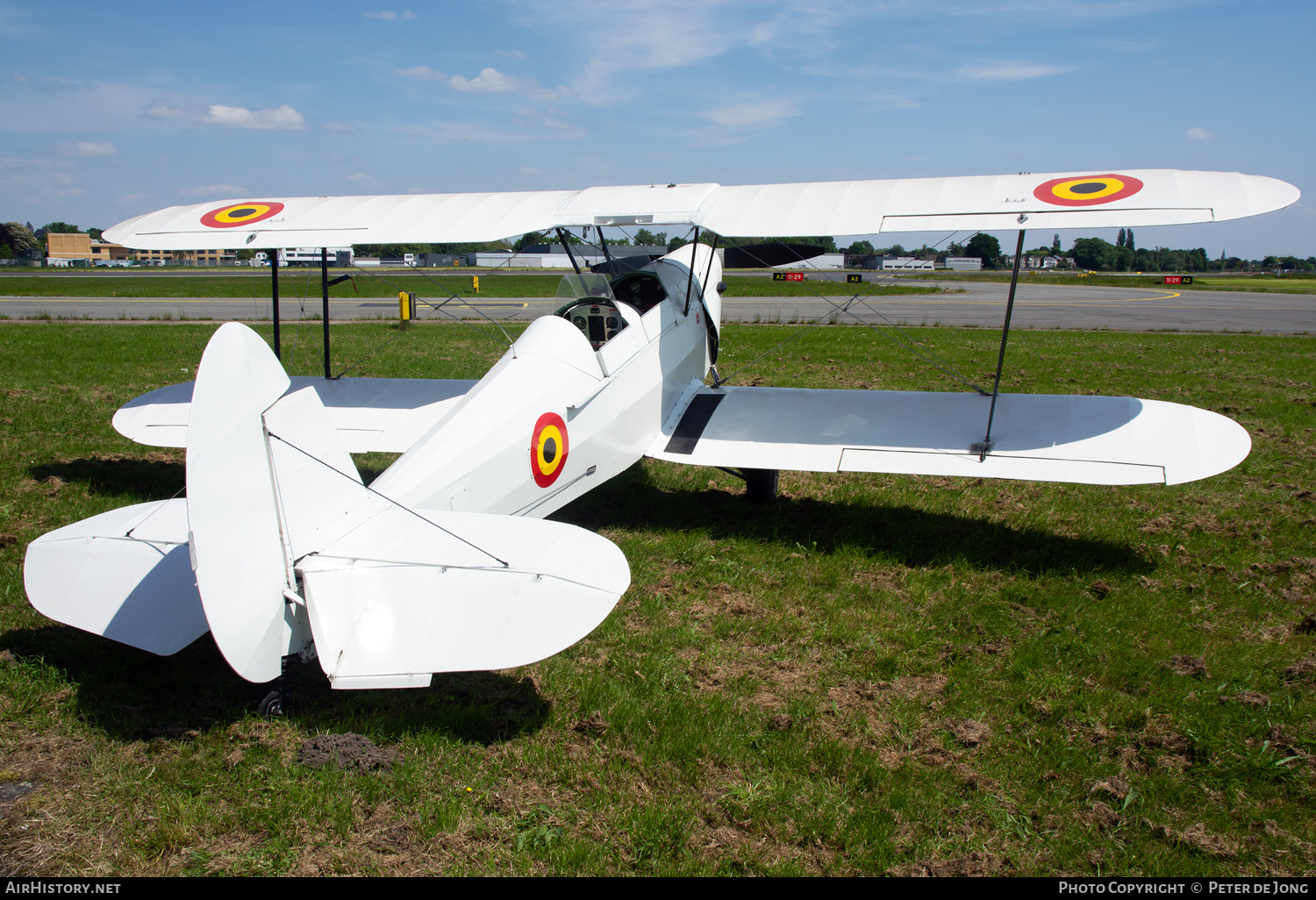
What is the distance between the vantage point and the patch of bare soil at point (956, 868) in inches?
108

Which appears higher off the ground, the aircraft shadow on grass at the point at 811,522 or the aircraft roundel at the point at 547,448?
the aircraft roundel at the point at 547,448

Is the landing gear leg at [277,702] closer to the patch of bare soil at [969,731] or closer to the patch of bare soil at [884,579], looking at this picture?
the patch of bare soil at [969,731]

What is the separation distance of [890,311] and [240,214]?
2505 cm

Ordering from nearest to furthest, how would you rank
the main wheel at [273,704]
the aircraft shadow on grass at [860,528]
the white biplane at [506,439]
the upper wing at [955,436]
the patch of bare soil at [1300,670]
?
the white biplane at [506,439] → the main wheel at [273,704] → the patch of bare soil at [1300,670] → the upper wing at [955,436] → the aircraft shadow on grass at [860,528]

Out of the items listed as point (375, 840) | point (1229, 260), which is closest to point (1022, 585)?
point (375, 840)

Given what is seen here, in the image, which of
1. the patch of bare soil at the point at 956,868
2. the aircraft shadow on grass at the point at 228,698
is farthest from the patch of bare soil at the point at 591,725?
the patch of bare soil at the point at 956,868

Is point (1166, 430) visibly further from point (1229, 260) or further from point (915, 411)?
point (1229, 260)

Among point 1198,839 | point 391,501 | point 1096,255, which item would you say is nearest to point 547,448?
point 391,501

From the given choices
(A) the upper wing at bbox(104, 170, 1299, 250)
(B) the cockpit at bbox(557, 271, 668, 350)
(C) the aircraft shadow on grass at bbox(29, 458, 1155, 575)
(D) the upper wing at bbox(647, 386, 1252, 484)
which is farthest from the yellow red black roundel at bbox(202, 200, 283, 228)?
(D) the upper wing at bbox(647, 386, 1252, 484)

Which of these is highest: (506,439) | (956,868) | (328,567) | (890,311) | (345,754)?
(890,311)

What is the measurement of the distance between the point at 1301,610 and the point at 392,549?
556 cm

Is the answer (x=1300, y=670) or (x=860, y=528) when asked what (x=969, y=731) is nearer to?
(x=1300, y=670)

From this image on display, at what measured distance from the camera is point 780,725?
3654 mm

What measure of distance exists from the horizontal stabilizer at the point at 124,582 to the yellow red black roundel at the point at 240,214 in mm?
4181
